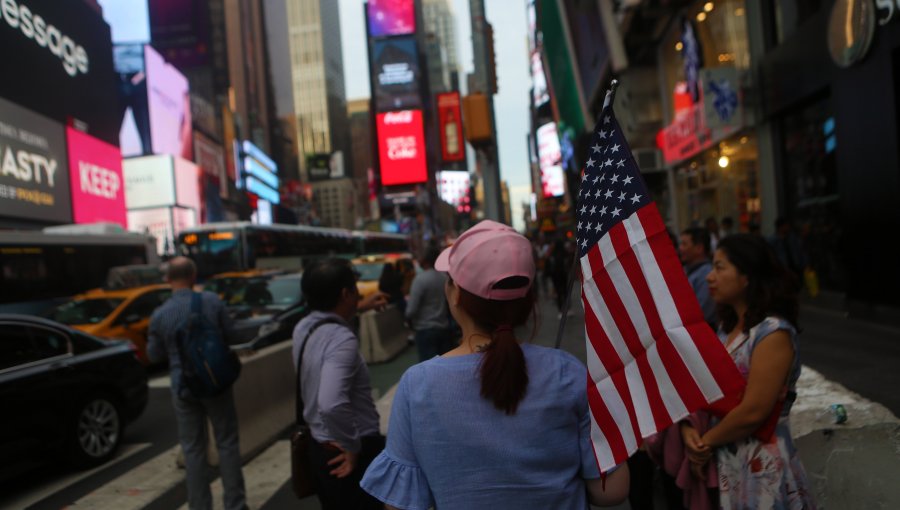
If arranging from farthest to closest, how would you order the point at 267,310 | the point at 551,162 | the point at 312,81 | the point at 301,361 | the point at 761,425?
the point at 312,81 → the point at 551,162 → the point at 267,310 → the point at 301,361 → the point at 761,425

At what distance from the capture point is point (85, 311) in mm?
12953

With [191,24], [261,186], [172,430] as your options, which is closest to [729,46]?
[172,430]

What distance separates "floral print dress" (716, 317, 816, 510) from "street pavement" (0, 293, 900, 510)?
0.91 metres

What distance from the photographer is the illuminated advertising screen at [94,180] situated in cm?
3366

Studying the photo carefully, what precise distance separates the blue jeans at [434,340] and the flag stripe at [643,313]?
5.82 metres

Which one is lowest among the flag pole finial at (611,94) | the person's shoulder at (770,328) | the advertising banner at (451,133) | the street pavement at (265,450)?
the street pavement at (265,450)

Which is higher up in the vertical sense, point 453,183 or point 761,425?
point 453,183

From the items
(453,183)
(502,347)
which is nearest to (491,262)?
(502,347)

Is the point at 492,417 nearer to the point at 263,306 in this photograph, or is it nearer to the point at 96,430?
the point at 96,430

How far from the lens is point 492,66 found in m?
10.1

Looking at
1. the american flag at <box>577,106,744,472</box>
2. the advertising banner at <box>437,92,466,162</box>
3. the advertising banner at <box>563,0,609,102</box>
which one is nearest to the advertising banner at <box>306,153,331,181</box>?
the advertising banner at <box>437,92,466,162</box>

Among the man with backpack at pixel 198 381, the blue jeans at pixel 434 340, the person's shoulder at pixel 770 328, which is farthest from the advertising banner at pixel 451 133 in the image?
the person's shoulder at pixel 770 328

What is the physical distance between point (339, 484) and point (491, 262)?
5.73ft

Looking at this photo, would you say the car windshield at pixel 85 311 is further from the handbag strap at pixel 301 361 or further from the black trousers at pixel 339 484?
the black trousers at pixel 339 484
